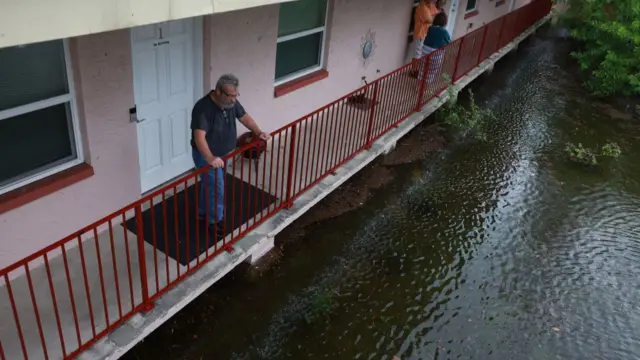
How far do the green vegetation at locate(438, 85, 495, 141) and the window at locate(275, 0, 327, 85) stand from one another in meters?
3.07

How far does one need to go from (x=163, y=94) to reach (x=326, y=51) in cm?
322

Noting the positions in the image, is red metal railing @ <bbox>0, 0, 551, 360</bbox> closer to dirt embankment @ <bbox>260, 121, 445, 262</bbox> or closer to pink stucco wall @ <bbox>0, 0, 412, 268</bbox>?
pink stucco wall @ <bbox>0, 0, 412, 268</bbox>

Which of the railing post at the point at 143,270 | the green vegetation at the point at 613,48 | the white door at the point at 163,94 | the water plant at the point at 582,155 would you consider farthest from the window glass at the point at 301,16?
the green vegetation at the point at 613,48

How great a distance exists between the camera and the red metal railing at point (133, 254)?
3793 millimetres

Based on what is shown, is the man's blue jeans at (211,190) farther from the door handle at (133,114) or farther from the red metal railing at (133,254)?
the door handle at (133,114)

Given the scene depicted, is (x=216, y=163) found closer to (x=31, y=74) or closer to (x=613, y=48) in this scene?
(x=31, y=74)

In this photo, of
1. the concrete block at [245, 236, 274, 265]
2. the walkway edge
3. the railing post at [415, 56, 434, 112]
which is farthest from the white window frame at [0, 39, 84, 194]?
the railing post at [415, 56, 434, 112]

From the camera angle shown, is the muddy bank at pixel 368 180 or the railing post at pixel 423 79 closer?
the muddy bank at pixel 368 180

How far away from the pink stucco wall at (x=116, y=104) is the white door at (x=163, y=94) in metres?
0.20

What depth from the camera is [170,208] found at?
5.53m

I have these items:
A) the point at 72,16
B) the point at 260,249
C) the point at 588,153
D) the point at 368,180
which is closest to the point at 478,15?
the point at 588,153

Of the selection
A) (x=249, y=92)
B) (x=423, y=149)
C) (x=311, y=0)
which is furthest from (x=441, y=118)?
(x=249, y=92)

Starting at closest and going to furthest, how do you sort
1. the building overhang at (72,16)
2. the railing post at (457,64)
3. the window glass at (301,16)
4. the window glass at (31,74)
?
the building overhang at (72,16)
the window glass at (31,74)
the window glass at (301,16)
the railing post at (457,64)

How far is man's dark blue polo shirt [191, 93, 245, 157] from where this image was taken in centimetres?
449
